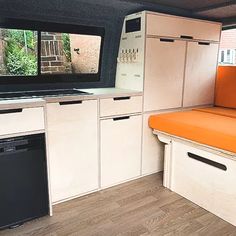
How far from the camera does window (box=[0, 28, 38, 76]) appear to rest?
6.91 feet

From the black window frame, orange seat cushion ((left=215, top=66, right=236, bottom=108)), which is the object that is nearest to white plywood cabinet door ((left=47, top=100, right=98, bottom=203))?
the black window frame

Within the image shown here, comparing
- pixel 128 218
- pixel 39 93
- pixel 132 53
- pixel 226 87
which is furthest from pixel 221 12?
pixel 128 218

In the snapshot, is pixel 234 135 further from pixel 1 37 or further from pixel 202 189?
pixel 1 37

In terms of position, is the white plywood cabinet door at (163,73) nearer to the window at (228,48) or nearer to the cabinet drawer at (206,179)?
the cabinet drawer at (206,179)

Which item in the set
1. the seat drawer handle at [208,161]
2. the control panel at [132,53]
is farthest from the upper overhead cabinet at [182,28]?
the seat drawer handle at [208,161]

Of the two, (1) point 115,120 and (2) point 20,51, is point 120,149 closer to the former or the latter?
(1) point 115,120

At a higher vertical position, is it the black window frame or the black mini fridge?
the black window frame

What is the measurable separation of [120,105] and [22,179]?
42.7 inches

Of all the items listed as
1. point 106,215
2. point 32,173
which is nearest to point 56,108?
point 32,173

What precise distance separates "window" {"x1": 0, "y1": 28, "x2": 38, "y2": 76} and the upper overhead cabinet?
113 cm

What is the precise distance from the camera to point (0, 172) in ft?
5.39

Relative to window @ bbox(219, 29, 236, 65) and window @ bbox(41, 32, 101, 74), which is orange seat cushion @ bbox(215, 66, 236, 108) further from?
window @ bbox(41, 32, 101, 74)

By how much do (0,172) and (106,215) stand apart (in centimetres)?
89

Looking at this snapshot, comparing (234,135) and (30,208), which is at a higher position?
(234,135)
